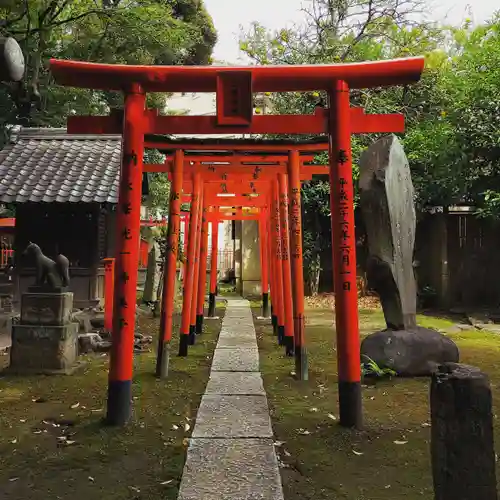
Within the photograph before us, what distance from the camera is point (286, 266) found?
766cm

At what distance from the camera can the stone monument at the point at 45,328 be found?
6531mm

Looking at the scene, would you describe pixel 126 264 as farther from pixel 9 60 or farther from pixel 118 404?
pixel 9 60

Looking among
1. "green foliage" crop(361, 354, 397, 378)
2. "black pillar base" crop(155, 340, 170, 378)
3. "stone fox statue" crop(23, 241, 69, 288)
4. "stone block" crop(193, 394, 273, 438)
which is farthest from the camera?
"stone fox statue" crop(23, 241, 69, 288)

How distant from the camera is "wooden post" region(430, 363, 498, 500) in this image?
6.74 feet

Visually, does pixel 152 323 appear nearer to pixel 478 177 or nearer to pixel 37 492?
pixel 37 492

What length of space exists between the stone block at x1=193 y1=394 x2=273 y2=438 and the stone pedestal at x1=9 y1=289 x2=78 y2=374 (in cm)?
256

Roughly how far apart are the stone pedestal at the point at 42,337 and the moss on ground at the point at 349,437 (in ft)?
9.39

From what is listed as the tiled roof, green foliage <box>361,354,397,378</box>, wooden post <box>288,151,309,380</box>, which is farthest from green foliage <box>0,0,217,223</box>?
green foliage <box>361,354,397,378</box>

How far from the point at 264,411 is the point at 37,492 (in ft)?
7.27

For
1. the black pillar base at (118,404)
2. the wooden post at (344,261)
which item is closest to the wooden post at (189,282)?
the black pillar base at (118,404)

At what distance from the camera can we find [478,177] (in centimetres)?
1273

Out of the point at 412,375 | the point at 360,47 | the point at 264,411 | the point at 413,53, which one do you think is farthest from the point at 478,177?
the point at 264,411

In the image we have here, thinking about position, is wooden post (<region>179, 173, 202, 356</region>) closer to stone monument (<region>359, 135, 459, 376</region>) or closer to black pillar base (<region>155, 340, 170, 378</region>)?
black pillar base (<region>155, 340, 170, 378</region>)

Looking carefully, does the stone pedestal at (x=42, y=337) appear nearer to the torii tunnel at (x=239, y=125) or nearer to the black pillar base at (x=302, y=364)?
the torii tunnel at (x=239, y=125)
